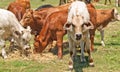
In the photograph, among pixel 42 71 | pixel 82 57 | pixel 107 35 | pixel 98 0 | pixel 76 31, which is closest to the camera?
pixel 76 31

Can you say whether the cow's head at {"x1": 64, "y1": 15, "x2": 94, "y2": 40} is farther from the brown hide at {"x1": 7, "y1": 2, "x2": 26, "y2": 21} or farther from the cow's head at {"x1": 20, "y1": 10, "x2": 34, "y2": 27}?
the brown hide at {"x1": 7, "y1": 2, "x2": 26, "y2": 21}

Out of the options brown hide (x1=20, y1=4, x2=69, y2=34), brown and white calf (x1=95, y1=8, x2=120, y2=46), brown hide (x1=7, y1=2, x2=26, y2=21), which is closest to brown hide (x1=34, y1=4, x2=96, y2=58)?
brown hide (x1=20, y1=4, x2=69, y2=34)

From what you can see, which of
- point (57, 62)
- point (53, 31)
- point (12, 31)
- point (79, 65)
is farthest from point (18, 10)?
point (79, 65)

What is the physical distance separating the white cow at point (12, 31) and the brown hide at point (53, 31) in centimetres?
46

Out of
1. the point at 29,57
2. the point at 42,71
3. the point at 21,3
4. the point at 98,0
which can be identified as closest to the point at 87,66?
the point at 42,71

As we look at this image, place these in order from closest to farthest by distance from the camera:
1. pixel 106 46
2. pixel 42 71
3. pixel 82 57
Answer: pixel 42 71 < pixel 82 57 < pixel 106 46

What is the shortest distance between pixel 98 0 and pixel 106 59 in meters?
18.7

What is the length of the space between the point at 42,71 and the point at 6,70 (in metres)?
1.03

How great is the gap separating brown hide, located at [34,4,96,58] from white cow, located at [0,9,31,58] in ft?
1.53

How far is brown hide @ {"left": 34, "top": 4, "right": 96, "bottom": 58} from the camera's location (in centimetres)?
1089

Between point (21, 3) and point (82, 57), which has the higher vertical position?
point (21, 3)

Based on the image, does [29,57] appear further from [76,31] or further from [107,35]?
[107,35]

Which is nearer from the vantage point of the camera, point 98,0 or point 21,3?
point 21,3

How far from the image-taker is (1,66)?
10.1 m
